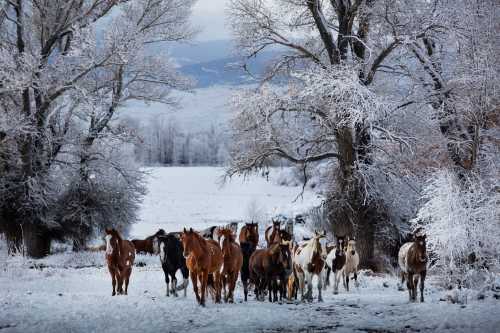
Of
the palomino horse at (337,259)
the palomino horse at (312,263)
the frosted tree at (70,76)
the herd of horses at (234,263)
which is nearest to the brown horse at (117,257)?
the herd of horses at (234,263)

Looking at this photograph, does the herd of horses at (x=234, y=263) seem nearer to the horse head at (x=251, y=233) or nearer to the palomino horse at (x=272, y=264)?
the palomino horse at (x=272, y=264)

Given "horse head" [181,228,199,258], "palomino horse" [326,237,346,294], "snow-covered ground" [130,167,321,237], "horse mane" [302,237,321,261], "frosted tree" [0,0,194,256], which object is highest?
"frosted tree" [0,0,194,256]

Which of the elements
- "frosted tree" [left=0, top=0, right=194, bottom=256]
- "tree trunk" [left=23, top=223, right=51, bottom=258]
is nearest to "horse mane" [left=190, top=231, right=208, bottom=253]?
"frosted tree" [left=0, top=0, right=194, bottom=256]

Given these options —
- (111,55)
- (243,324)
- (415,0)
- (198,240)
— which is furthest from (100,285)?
(415,0)

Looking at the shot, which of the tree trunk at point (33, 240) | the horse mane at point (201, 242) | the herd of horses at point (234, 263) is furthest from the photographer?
the tree trunk at point (33, 240)

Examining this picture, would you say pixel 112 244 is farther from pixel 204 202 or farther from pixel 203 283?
pixel 204 202

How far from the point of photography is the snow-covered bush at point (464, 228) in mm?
14734

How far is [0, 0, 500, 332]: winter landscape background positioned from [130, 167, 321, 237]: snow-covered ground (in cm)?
1304

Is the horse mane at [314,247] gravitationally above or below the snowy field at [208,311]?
above

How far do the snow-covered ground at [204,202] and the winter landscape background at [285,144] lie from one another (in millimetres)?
13041

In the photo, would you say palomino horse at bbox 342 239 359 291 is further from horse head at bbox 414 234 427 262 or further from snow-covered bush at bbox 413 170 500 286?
horse head at bbox 414 234 427 262

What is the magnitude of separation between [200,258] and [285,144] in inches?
432

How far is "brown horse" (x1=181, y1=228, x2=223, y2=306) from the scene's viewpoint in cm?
1170

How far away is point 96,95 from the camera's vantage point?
26172mm
